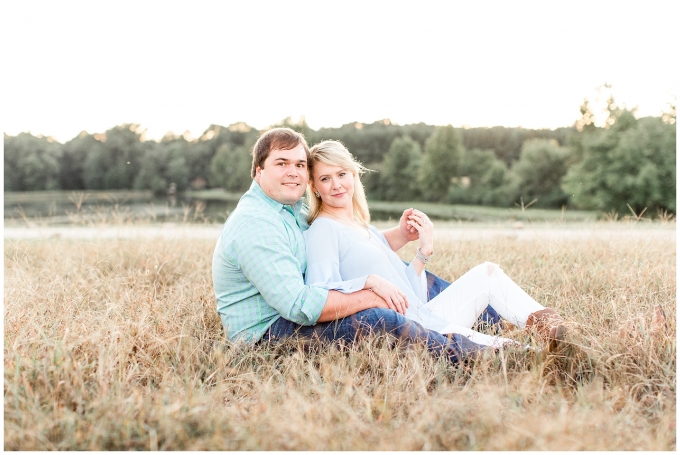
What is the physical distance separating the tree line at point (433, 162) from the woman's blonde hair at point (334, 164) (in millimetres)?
33558

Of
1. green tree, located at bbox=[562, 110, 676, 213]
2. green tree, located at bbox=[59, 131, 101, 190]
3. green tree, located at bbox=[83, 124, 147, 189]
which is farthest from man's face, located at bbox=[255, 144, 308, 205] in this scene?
green tree, located at bbox=[59, 131, 101, 190]

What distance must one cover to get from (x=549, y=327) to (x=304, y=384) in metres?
1.40

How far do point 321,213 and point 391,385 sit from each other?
1.25 meters

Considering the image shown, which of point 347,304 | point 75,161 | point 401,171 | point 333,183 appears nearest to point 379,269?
point 347,304

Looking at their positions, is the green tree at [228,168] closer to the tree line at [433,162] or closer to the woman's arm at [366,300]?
the tree line at [433,162]

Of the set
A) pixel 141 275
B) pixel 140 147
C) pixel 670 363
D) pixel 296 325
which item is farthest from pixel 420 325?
pixel 140 147

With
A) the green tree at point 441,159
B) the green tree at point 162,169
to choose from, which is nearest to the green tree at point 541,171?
the green tree at point 441,159

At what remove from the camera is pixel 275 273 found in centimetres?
282

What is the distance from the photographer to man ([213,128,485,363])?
2.84 meters

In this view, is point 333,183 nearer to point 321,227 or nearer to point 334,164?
point 334,164

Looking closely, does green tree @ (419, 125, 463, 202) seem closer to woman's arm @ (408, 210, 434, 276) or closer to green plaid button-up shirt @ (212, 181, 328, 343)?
woman's arm @ (408, 210, 434, 276)

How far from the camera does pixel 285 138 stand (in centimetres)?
317

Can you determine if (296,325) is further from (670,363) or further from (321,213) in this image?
(670,363)

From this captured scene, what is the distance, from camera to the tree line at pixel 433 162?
34.2m
